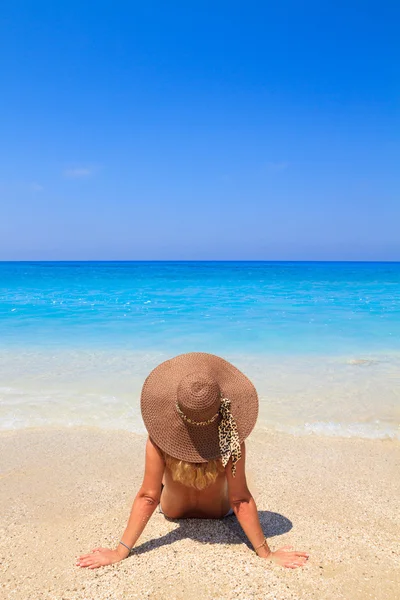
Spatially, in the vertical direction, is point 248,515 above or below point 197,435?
below

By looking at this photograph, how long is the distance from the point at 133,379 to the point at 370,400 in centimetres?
344

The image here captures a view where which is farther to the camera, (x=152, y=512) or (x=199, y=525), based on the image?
(x=199, y=525)

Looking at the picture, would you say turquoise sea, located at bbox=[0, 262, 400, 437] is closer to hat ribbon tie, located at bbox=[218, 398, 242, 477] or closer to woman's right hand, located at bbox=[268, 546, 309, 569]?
woman's right hand, located at bbox=[268, 546, 309, 569]

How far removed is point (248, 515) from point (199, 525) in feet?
1.96

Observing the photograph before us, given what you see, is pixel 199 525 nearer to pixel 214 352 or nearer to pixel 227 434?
pixel 227 434

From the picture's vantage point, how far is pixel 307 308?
57.5ft

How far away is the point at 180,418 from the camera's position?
2.39m

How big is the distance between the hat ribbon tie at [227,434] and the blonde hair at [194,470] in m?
0.19

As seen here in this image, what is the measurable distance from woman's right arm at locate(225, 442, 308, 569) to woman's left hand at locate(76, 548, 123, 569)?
2.40 feet

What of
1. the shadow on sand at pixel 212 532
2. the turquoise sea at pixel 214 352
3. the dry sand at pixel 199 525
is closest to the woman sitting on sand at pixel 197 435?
the dry sand at pixel 199 525

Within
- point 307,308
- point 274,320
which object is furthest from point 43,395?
point 307,308

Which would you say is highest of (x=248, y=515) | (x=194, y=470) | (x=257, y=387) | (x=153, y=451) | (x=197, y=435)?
(x=197, y=435)

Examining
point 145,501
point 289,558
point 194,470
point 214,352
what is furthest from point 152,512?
point 214,352

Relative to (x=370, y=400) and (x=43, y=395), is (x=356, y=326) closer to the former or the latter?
(x=370, y=400)
